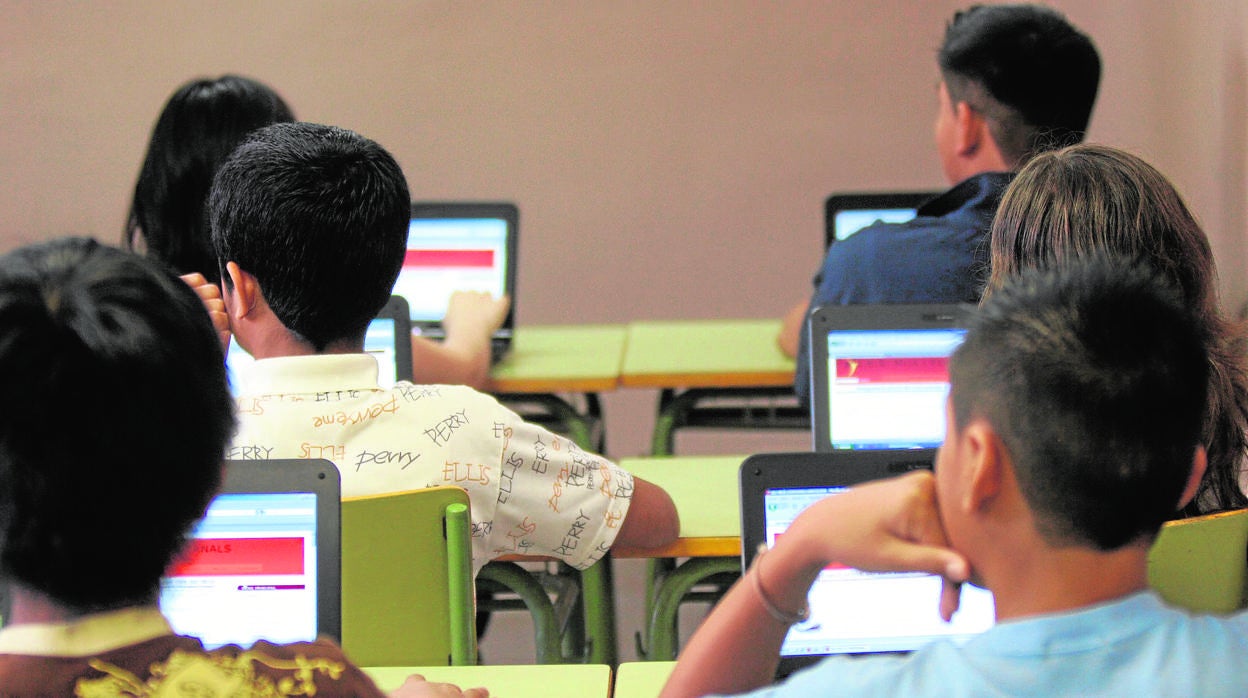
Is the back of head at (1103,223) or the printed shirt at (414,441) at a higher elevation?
the back of head at (1103,223)

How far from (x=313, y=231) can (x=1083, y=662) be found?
1137mm

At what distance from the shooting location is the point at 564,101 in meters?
4.73

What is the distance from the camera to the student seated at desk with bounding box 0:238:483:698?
900 mm

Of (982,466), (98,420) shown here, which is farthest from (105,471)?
(982,466)

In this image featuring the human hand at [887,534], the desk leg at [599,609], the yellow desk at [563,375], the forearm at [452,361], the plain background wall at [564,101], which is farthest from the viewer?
the plain background wall at [564,101]

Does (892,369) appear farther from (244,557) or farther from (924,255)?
(244,557)

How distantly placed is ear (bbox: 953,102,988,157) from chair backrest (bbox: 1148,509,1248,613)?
1453mm

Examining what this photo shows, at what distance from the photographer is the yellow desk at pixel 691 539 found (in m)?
2.00

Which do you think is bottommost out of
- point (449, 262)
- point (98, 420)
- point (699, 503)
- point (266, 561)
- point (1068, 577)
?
point (699, 503)

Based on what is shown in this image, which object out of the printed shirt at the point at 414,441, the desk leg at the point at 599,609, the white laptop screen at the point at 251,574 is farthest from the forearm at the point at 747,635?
the desk leg at the point at 599,609

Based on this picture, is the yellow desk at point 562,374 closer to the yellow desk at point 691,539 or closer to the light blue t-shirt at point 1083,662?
the yellow desk at point 691,539

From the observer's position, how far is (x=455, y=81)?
4.71 metres

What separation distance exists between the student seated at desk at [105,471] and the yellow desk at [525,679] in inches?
18.3

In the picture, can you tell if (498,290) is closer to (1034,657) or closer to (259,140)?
(259,140)
